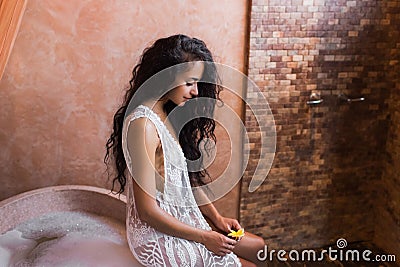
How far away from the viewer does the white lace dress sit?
176cm

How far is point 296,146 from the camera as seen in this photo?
3.00 m

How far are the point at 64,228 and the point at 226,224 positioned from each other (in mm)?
768

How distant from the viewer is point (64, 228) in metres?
2.29

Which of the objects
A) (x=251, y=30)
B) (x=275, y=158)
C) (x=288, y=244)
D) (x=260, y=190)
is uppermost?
(x=251, y=30)

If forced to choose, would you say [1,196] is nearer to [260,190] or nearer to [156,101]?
[156,101]

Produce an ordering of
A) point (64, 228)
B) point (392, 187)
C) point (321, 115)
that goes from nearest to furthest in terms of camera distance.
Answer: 1. point (64, 228)
2. point (321, 115)
3. point (392, 187)

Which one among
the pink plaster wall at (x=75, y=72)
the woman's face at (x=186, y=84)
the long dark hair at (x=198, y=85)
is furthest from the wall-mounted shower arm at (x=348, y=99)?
the woman's face at (x=186, y=84)

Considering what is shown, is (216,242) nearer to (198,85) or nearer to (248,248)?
(248,248)

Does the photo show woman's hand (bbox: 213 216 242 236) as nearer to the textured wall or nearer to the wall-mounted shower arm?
the wall-mounted shower arm

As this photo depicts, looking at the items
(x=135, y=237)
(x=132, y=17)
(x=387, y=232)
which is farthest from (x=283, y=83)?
(x=135, y=237)

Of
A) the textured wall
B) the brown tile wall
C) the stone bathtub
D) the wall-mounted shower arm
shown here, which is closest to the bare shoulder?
the stone bathtub

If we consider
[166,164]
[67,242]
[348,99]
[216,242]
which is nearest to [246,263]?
[216,242]

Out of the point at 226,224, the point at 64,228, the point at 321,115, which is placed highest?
the point at 321,115

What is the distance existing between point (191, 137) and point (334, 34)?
129 centimetres
